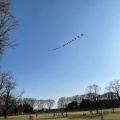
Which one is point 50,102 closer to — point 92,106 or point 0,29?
point 92,106

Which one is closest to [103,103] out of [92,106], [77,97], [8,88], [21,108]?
[92,106]

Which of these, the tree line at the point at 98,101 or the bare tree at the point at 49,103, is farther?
the bare tree at the point at 49,103

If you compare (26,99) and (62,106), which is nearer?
(26,99)

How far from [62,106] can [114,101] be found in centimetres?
5715

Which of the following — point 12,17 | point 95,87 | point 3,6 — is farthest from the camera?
point 95,87

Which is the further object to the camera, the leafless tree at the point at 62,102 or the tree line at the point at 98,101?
the leafless tree at the point at 62,102

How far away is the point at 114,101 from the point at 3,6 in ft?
446

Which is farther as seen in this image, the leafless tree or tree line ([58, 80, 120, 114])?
the leafless tree

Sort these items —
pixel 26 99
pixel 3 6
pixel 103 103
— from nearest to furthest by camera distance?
pixel 3 6 < pixel 103 103 < pixel 26 99

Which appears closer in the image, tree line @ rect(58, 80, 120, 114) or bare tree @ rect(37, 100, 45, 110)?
tree line @ rect(58, 80, 120, 114)

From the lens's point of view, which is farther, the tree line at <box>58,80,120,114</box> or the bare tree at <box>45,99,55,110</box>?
the bare tree at <box>45,99,55,110</box>

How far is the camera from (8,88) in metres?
80.2

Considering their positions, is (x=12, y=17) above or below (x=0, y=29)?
above

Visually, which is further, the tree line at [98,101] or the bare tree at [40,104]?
the bare tree at [40,104]
